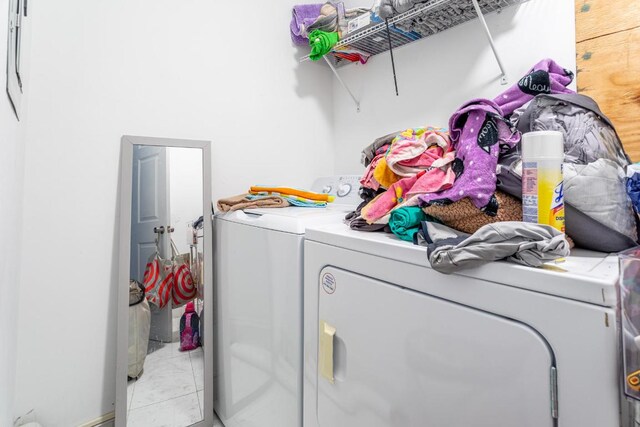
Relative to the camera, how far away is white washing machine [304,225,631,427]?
476 millimetres

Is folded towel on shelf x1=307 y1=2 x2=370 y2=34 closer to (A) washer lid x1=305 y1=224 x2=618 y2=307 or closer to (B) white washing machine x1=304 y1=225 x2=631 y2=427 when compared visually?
(B) white washing machine x1=304 y1=225 x2=631 y2=427

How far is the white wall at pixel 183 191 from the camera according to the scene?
1.62 meters

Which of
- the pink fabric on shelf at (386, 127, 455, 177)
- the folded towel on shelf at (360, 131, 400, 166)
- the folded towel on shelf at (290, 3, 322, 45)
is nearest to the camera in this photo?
the pink fabric on shelf at (386, 127, 455, 177)

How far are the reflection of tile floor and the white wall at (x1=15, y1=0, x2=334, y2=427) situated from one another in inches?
5.6

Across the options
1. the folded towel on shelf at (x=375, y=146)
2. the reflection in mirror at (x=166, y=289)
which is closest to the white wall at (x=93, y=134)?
the reflection in mirror at (x=166, y=289)

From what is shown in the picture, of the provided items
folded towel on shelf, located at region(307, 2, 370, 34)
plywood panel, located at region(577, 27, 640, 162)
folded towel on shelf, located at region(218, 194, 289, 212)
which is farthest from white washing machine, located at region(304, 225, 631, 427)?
folded towel on shelf, located at region(307, 2, 370, 34)

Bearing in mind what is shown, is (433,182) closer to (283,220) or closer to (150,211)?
(283,220)

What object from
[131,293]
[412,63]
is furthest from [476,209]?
[131,293]

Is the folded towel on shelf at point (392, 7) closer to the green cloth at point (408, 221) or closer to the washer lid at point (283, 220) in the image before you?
the washer lid at point (283, 220)

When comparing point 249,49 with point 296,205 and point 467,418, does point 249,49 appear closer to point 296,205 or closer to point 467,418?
point 296,205

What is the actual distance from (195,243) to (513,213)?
1414 mm

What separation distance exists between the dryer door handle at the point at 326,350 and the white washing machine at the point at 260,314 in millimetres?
125

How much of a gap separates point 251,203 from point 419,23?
1174 millimetres

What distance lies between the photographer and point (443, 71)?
1.63 meters
